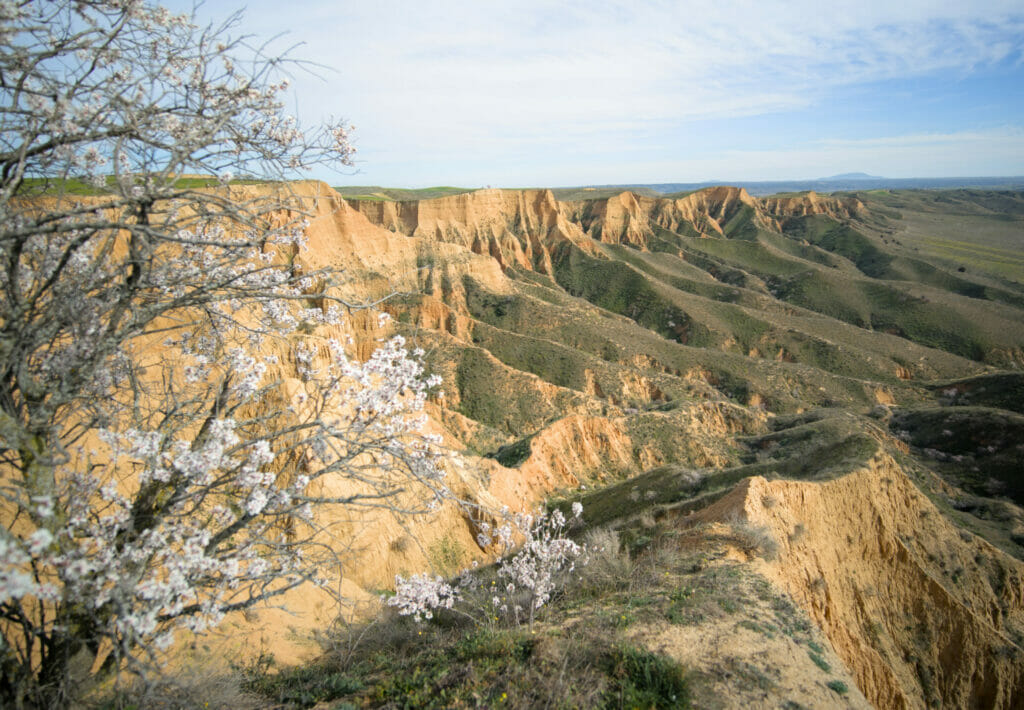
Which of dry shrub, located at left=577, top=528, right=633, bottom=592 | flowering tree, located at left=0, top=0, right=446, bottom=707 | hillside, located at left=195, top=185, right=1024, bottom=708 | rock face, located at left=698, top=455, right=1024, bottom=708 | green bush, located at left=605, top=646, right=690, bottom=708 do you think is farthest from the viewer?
rock face, located at left=698, top=455, right=1024, bottom=708

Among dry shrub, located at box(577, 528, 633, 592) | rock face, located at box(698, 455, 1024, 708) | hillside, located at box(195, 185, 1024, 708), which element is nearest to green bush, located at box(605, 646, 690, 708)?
hillside, located at box(195, 185, 1024, 708)

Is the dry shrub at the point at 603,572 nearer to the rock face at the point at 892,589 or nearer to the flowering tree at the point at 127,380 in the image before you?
the rock face at the point at 892,589

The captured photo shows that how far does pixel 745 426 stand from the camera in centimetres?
4066

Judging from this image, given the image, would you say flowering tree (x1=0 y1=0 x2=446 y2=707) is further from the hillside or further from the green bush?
the green bush

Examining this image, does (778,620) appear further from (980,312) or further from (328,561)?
(980,312)

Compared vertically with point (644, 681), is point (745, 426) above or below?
below

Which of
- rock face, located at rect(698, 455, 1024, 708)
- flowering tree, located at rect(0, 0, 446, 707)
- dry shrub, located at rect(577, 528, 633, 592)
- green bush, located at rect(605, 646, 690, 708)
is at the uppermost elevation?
flowering tree, located at rect(0, 0, 446, 707)

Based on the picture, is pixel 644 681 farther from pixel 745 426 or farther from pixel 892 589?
pixel 745 426

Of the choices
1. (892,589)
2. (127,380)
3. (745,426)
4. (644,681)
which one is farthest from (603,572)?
(745,426)

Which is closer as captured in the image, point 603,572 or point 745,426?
point 603,572

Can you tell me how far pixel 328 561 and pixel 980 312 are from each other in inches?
3896

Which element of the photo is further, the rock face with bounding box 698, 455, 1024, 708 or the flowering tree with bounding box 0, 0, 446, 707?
the rock face with bounding box 698, 455, 1024, 708

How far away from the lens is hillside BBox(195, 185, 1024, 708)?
12.3m

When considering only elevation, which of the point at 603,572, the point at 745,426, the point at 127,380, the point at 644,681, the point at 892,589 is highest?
the point at 127,380
